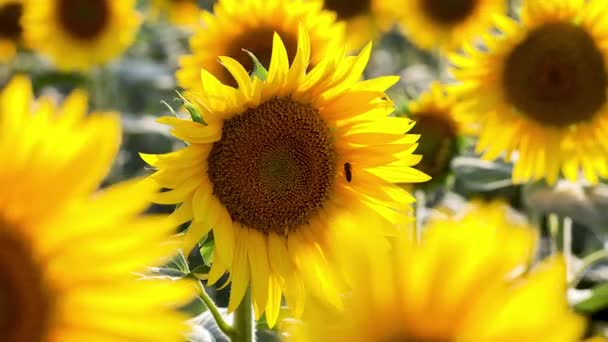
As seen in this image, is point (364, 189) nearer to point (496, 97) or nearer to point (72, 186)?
point (72, 186)

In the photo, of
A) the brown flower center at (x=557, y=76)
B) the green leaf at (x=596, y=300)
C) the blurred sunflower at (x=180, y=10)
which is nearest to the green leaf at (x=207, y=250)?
the green leaf at (x=596, y=300)

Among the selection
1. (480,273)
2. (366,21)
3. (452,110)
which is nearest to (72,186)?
(480,273)

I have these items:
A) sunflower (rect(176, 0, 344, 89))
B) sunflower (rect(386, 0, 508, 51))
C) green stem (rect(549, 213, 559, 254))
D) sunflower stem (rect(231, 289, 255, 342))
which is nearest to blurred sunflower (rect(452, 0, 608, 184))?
green stem (rect(549, 213, 559, 254))

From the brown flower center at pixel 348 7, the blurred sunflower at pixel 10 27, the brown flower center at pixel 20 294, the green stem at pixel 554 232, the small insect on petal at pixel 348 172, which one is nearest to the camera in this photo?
the brown flower center at pixel 20 294

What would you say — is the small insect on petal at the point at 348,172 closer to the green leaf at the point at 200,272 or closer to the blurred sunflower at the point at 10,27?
the green leaf at the point at 200,272

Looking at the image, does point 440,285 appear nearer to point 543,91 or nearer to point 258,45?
point 258,45

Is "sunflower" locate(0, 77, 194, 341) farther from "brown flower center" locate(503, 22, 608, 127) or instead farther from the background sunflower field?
"brown flower center" locate(503, 22, 608, 127)

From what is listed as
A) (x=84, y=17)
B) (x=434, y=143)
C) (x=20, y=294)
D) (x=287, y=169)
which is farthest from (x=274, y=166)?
(x=84, y=17)
